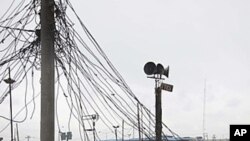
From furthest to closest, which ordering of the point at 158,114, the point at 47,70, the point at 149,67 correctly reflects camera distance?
the point at 149,67 < the point at 158,114 < the point at 47,70

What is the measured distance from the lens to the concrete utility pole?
12.4 metres

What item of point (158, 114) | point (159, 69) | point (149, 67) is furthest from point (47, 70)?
point (159, 69)

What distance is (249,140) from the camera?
1195cm

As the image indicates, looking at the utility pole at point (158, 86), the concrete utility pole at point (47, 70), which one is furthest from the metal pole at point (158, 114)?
the concrete utility pole at point (47, 70)

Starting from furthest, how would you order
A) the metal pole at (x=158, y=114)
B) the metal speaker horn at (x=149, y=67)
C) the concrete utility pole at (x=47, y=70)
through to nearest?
1. the metal speaker horn at (x=149, y=67)
2. the metal pole at (x=158, y=114)
3. the concrete utility pole at (x=47, y=70)

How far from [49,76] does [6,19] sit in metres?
2.72

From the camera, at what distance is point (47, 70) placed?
12.6 metres

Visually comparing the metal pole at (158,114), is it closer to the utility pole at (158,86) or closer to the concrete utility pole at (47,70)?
the utility pole at (158,86)

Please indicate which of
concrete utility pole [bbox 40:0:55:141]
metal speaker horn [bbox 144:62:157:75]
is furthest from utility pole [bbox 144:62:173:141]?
concrete utility pole [bbox 40:0:55:141]

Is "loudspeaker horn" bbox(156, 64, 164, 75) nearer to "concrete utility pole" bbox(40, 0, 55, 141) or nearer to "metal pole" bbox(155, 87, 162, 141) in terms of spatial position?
"metal pole" bbox(155, 87, 162, 141)

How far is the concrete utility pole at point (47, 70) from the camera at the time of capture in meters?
12.4

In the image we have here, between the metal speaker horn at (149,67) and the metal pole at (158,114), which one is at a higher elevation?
the metal speaker horn at (149,67)

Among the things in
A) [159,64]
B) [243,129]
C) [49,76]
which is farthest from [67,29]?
[243,129]

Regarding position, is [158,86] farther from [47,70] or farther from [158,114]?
[47,70]
